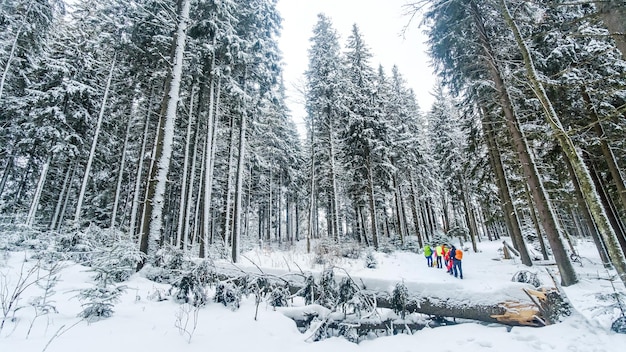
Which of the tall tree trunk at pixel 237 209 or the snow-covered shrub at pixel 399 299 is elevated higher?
the tall tree trunk at pixel 237 209

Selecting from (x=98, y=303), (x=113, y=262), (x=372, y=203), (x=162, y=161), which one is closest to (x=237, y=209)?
A: (x=162, y=161)

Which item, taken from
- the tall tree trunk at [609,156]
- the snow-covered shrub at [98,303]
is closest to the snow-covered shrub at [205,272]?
the snow-covered shrub at [98,303]

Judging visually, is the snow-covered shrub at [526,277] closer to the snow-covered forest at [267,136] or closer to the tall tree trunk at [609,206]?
the snow-covered forest at [267,136]

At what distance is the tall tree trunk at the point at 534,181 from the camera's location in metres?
7.70

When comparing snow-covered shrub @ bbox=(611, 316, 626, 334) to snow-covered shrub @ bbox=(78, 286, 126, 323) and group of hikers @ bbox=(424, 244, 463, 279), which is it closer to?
group of hikers @ bbox=(424, 244, 463, 279)

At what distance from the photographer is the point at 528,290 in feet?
15.2

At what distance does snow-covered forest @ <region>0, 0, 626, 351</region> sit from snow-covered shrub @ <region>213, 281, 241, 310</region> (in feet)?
0.09

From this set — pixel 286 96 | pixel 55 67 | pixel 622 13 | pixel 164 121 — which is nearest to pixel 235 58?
pixel 164 121

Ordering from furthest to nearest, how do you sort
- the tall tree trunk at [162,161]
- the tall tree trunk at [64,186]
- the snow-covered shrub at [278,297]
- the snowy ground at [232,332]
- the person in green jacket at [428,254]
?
1. the tall tree trunk at [64,186]
2. the person in green jacket at [428,254]
3. the tall tree trunk at [162,161]
4. the snow-covered shrub at [278,297]
5. the snowy ground at [232,332]

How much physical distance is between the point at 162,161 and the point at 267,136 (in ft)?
55.5

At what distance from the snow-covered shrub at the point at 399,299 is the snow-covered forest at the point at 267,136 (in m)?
0.03

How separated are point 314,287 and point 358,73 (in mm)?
19196

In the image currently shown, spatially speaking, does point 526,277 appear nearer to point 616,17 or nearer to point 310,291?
point 310,291

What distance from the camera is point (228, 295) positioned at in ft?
15.5
